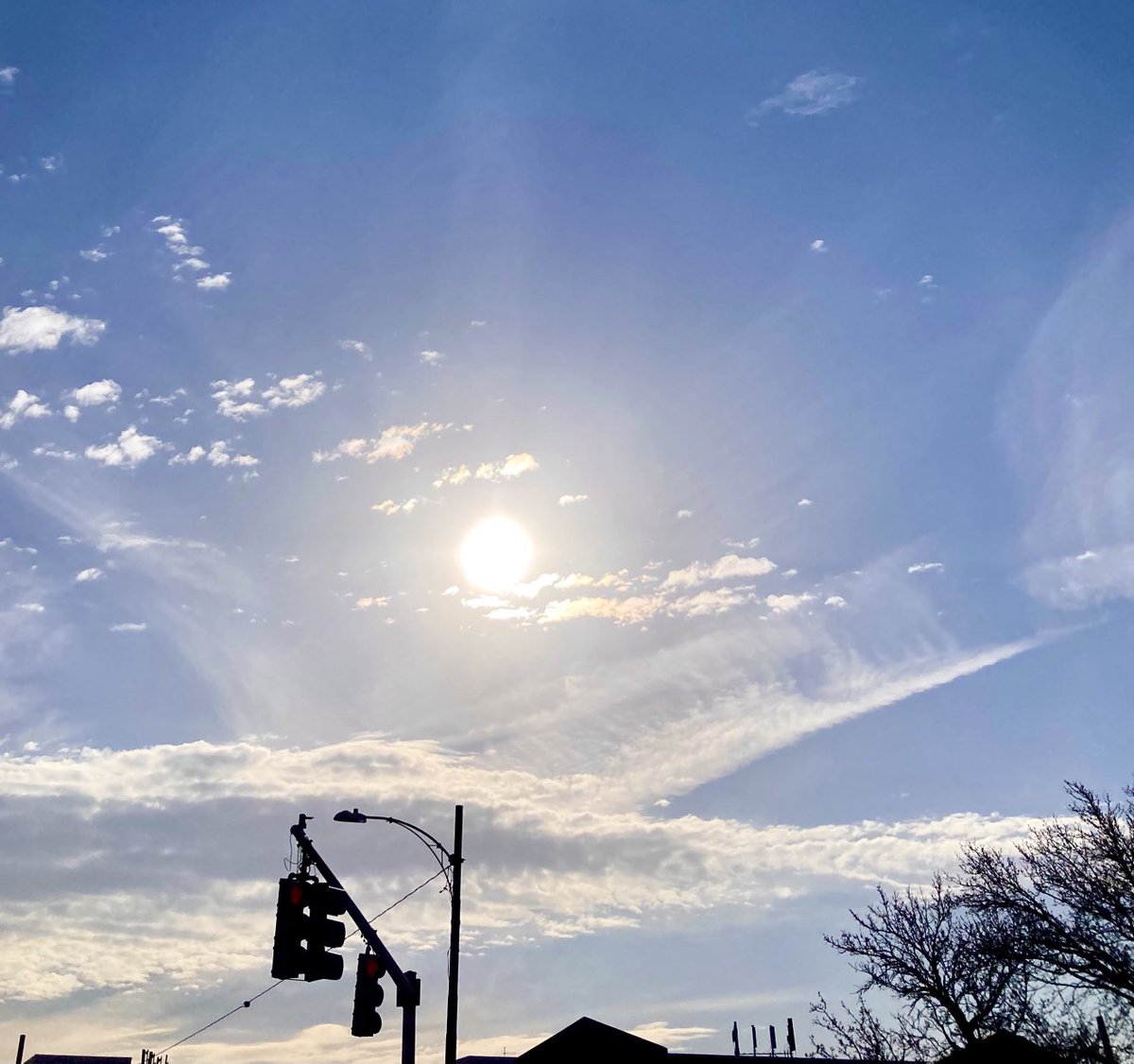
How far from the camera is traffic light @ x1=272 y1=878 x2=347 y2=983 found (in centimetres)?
1239

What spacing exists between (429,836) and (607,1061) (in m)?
26.3

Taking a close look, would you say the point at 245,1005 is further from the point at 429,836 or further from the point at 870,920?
the point at 870,920

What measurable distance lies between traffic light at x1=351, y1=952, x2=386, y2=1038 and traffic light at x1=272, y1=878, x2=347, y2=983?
4.19ft

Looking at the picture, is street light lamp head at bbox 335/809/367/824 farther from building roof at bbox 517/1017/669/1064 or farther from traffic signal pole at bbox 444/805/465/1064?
building roof at bbox 517/1017/669/1064

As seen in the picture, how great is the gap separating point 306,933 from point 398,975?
2.71 m

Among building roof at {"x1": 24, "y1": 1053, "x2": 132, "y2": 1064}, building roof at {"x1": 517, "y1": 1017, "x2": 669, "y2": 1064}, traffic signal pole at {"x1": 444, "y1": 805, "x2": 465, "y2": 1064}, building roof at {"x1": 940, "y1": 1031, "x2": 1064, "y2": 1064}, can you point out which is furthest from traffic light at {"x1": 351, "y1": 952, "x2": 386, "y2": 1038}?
building roof at {"x1": 24, "y1": 1053, "x2": 132, "y2": 1064}

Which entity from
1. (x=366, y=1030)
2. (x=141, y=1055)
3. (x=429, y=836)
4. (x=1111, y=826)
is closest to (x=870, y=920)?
(x=1111, y=826)

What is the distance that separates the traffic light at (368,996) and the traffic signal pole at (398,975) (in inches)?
11.4

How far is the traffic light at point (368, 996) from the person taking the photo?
1357 centimetres

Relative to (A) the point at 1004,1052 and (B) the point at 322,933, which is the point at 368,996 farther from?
(A) the point at 1004,1052

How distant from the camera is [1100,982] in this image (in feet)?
81.9

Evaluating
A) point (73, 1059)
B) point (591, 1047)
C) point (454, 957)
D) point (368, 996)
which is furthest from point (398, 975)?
point (73, 1059)

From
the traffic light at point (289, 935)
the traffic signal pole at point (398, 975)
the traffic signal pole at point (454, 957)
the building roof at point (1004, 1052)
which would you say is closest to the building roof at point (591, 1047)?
the building roof at point (1004, 1052)

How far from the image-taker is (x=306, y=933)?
1252cm
